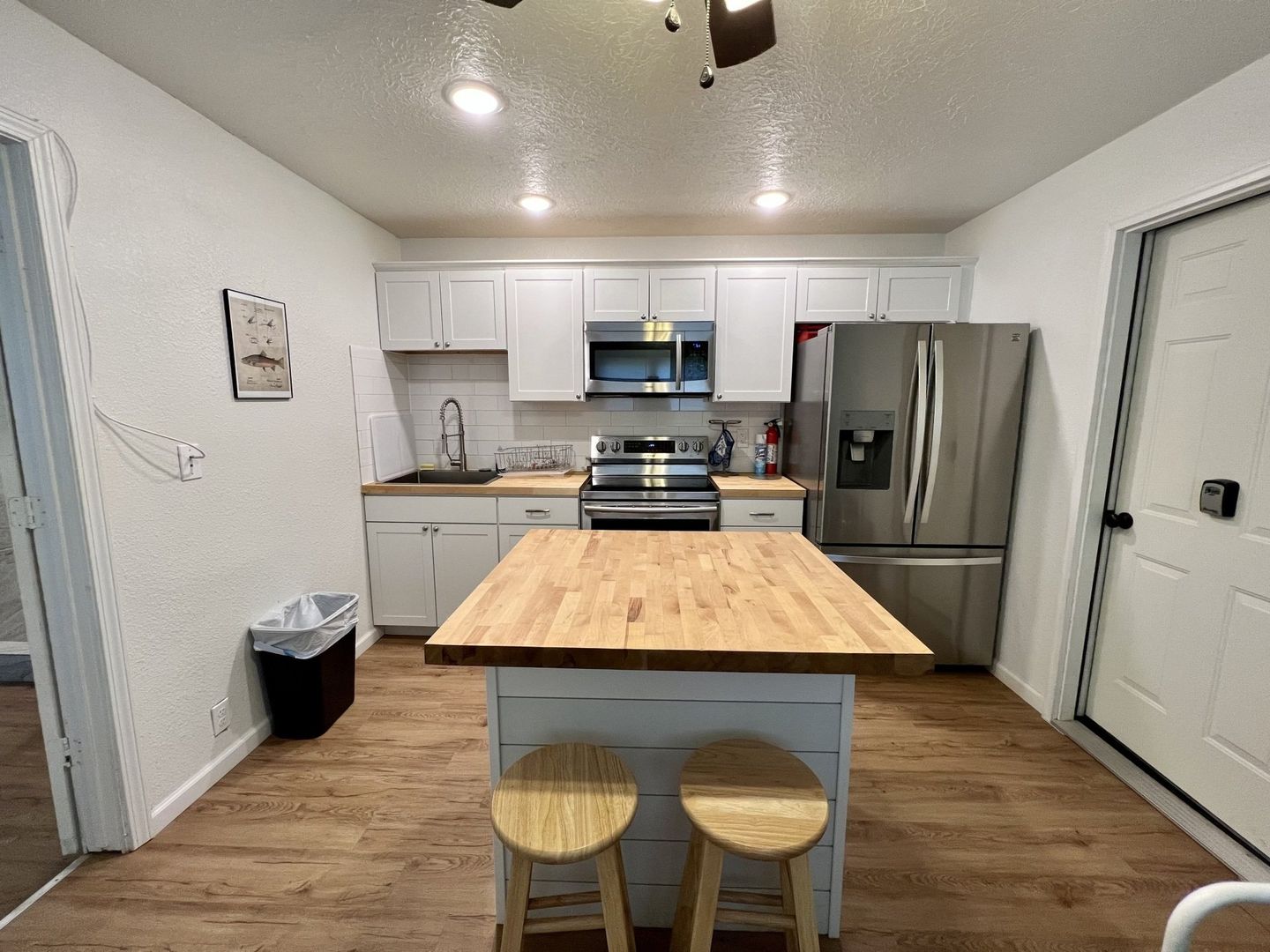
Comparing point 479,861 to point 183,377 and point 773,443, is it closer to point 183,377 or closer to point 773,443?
point 183,377

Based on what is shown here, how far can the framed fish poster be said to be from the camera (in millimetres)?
1937

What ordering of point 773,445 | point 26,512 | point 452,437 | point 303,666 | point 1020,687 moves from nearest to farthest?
point 26,512 < point 303,666 < point 1020,687 < point 773,445 < point 452,437

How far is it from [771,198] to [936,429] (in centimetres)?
138

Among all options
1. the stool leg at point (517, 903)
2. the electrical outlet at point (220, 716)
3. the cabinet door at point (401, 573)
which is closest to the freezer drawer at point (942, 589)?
the stool leg at point (517, 903)

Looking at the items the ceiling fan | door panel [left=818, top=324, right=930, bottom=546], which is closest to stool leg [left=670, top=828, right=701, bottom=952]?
the ceiling fan

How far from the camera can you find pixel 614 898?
40.8 inches

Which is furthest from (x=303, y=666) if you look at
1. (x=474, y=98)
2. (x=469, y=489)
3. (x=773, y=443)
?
(x=773, y=443)

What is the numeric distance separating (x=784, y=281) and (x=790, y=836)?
2.78 meters

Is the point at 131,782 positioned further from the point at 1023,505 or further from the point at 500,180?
the point at 1023,505

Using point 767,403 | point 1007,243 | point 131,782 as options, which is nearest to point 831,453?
point 767,403

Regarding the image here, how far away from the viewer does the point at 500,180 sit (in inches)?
92.0

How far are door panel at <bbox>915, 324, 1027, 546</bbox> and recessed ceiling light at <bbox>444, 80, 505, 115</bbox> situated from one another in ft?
6.81

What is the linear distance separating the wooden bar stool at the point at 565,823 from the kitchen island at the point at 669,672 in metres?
0.14

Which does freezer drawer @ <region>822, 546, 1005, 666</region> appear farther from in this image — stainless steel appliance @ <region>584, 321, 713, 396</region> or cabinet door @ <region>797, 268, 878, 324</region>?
cabinet door @ <region>797, 268, 878, 324</region>
